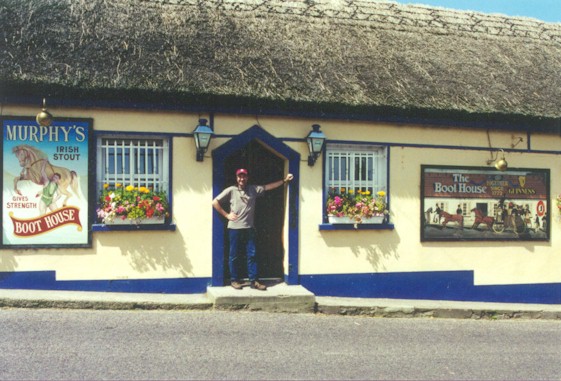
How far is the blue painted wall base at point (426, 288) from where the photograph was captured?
28.8ft

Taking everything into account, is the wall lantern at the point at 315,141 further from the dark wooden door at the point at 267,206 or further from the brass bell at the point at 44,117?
the brass bell at the point at 44,117

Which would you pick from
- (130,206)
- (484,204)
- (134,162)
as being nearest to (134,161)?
(134,162)

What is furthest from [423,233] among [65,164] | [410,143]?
[65,164]

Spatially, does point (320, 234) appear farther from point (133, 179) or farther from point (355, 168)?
point (133, 179)

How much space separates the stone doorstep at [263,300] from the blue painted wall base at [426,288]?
2.85ft

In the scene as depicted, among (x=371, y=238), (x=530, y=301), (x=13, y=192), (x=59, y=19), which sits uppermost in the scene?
(x=59, y=19)

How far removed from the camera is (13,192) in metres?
7.71

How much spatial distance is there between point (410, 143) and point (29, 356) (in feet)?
20.9

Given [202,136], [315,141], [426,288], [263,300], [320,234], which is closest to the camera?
[263,300]

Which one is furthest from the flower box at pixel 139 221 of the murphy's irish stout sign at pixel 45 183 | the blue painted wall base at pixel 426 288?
the blue painted wall base at pixel 426 288

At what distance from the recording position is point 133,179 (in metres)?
8.12

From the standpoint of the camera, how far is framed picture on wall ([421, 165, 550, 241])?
30.4 feet

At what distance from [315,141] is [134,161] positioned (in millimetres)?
2705

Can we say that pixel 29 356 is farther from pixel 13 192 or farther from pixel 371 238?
pixel 371 238
